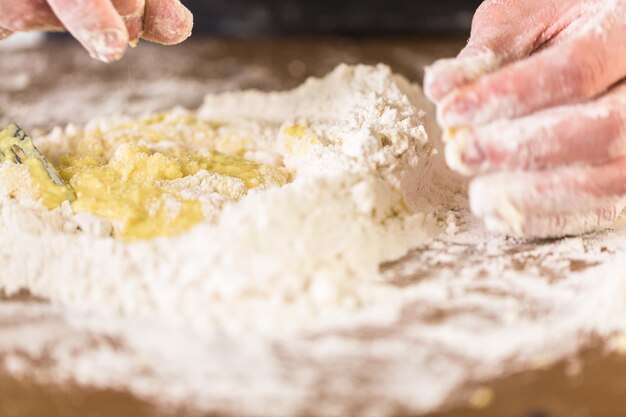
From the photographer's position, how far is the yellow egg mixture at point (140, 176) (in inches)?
37.6

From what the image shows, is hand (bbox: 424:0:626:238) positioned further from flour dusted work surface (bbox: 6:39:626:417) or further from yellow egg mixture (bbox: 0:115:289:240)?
yellow egg mixture (bbox: 0:115:289:240)

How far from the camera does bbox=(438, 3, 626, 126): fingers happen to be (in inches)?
33.4

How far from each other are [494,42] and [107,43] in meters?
0.53

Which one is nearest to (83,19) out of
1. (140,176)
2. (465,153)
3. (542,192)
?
(140,176)

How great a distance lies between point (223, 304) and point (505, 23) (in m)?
0.56

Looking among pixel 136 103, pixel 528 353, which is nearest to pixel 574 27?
pixel 528 353

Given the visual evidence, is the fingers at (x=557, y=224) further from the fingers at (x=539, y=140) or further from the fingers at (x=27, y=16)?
the fingers at (x=27, y=16)

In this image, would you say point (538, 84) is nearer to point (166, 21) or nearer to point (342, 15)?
point (166, 21)

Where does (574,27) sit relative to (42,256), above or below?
above

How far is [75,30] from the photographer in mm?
954

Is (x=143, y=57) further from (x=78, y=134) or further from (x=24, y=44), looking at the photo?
(x=78, y=134)

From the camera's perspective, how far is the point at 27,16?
982 mm

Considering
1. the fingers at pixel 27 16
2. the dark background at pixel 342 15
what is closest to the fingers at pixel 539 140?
the fingers at pixel 27 16

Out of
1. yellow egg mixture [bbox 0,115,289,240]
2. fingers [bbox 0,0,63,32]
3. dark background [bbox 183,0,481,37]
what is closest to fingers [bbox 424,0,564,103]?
yellow egg mixture [bbox 0,115,289,240]
